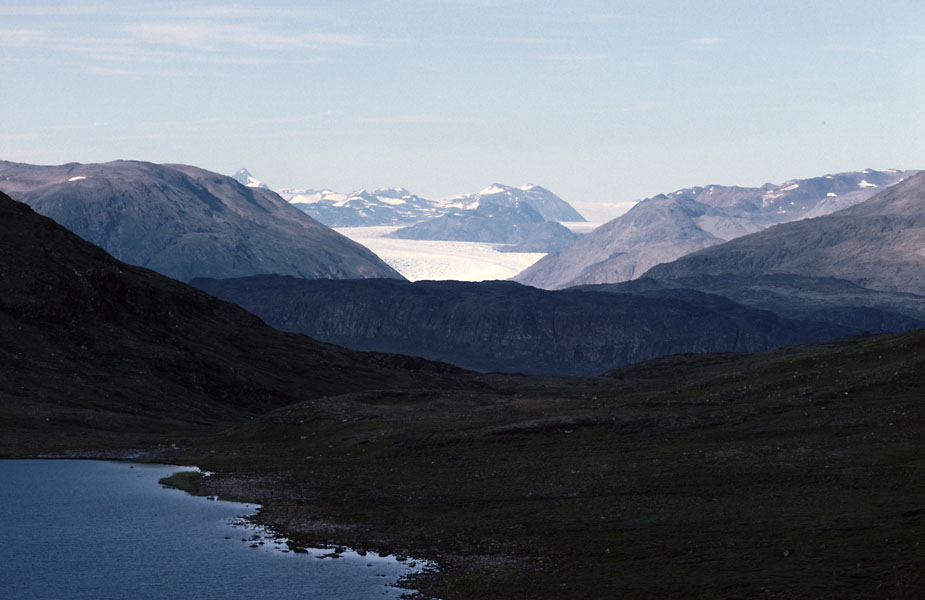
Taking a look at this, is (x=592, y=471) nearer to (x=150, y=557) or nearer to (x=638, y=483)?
(x=638, y=483)

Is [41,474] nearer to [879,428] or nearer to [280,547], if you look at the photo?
[280,547]

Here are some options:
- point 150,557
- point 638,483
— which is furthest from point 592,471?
point 150,557

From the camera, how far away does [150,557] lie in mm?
70062

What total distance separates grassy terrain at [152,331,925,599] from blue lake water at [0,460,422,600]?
13.3 feet

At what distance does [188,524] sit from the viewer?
263ft

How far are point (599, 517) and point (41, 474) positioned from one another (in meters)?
57.0

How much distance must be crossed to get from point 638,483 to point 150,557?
118 feet

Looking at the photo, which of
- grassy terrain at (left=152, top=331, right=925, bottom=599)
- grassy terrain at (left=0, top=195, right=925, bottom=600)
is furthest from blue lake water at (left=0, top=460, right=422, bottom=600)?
grassy terrain at (left=152, top=331, right=925, bottom=599)

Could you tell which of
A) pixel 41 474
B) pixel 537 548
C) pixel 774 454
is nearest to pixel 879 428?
pixel 774 454

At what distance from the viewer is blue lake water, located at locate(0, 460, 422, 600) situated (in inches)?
2435

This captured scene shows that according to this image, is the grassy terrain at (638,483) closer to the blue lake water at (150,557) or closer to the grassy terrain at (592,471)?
the grassy terrain at (592,471)

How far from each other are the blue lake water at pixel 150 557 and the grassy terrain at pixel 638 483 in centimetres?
→ 405

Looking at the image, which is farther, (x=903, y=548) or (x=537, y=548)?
(x=537, y=548)

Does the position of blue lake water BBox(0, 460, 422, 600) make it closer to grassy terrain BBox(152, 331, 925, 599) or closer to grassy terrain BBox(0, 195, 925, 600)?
grassy terrain BBox(0, 195, 925, 600)
